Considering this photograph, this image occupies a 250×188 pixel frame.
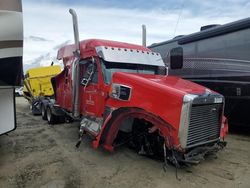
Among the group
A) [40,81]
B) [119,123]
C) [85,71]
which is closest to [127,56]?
[85,71]

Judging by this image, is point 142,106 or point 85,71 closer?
point 142,106

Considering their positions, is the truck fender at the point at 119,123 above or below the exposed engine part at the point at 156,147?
above

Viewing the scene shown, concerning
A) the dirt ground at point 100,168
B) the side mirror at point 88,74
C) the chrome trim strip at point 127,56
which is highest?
the chrome trim strip at point 127,56

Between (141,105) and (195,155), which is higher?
(141,105)

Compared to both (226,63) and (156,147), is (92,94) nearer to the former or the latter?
(156,147)

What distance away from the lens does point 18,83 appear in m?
5.17

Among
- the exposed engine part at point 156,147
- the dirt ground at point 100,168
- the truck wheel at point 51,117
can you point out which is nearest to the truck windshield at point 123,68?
the exposed engine part at point 156,147

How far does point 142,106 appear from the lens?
188 inches

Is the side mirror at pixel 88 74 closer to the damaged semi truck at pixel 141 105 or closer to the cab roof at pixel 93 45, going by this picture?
the damaged semi truck at pixel 141 105

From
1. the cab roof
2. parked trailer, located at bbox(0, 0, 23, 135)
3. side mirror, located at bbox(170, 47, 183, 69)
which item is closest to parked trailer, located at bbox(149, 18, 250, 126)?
side mirror, located at bbox(170, 47, 183, 69)

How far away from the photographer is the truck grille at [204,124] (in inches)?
183

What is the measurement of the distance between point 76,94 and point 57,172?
223 centimetres

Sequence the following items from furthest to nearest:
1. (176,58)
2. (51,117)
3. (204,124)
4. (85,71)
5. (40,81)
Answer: (40,81), (51,117), (176,58), (85,71), (204,124)

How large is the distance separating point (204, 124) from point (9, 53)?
3.51 meters
